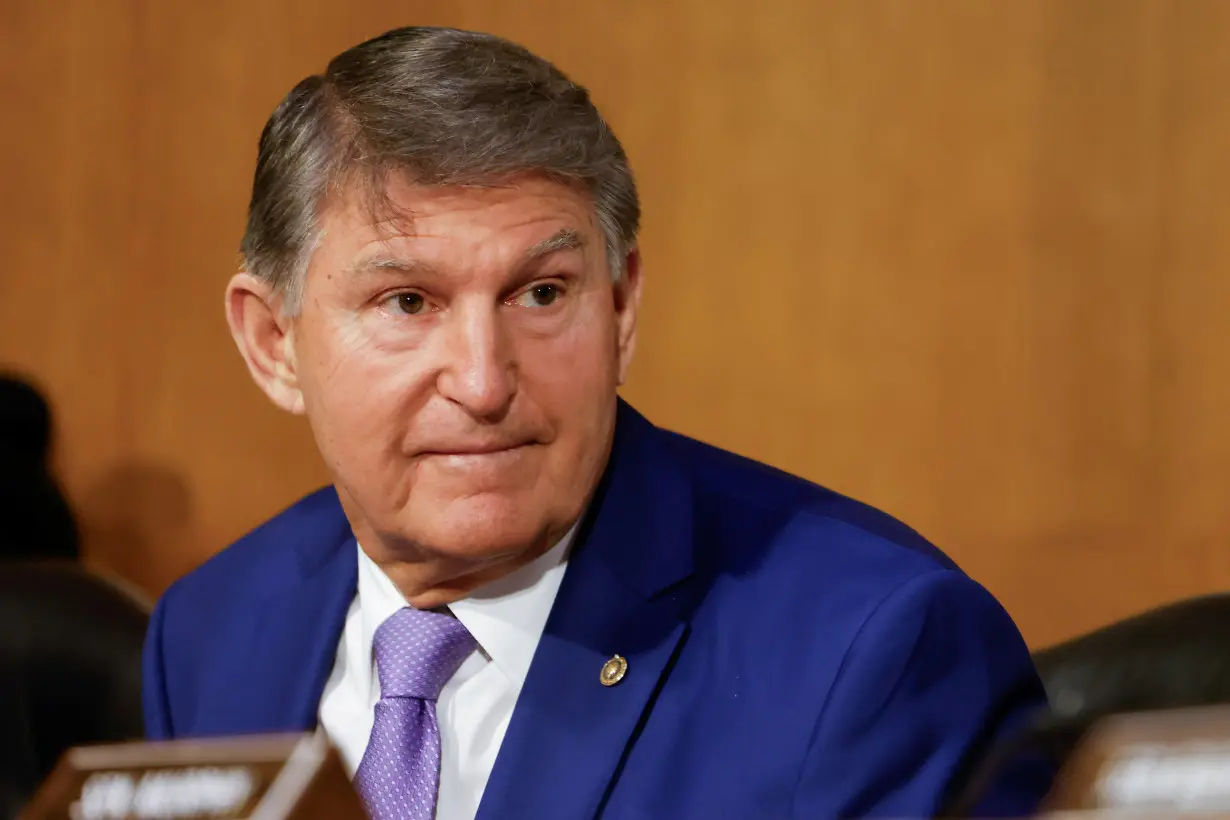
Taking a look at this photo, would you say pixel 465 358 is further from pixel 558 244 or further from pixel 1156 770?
pixel 1156 770

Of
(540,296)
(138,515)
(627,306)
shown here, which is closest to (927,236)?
(627,306)

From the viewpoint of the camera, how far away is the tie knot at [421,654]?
4.93 feet

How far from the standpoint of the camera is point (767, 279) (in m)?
2.43

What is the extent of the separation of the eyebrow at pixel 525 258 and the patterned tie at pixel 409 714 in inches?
14.7

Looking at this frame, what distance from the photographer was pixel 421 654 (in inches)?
59.5

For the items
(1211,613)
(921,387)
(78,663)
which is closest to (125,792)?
(1211,613)

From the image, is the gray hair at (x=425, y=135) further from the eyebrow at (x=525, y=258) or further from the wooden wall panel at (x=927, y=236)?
the wooden wall panel at (x=927, y=236)

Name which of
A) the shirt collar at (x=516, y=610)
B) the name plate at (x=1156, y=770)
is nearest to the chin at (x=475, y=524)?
the shirt collar at (x=516, y=610)

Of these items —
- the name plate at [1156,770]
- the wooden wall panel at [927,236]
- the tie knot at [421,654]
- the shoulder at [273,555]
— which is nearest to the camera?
the name plate at [1156,770]

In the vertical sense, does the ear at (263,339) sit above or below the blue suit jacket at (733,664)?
above

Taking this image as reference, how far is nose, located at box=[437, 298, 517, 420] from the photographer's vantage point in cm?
135

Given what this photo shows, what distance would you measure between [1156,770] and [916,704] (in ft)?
2.34

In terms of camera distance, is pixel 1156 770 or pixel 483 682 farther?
pixel 483 682

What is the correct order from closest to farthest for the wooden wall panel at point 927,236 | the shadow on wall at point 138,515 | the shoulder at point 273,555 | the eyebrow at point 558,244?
the eyebrow at point 558,244, the shoulder at point 273,555, the wooden wall panel at point 927,236, the shadow on wall at point 138,515
